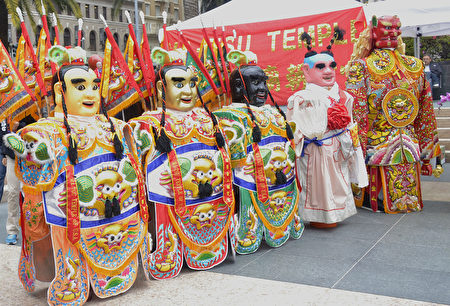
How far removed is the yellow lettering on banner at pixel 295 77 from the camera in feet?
26.5

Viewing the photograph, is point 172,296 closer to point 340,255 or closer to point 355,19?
point 340,255

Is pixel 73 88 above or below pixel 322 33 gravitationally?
below

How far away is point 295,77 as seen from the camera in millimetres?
8125

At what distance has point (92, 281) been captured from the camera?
12.1ft

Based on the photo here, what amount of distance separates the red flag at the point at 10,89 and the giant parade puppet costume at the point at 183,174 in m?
0.83

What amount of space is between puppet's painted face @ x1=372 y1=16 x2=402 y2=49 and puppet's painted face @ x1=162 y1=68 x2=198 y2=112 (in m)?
2.50

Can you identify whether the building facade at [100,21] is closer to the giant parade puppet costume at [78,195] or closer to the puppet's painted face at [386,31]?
the puppet's painted face at [386,31]

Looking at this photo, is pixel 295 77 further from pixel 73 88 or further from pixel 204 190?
pixel 73 88

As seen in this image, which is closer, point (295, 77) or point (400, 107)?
point (400, 107)

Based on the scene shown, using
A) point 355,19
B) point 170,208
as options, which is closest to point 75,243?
point 170,208

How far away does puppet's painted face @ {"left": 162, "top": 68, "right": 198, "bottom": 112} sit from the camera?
4223mm

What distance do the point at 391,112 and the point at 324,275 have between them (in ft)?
7.83

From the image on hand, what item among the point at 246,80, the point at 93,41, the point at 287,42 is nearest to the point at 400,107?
the point at 246,80

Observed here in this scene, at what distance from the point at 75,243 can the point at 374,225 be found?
126 inches
